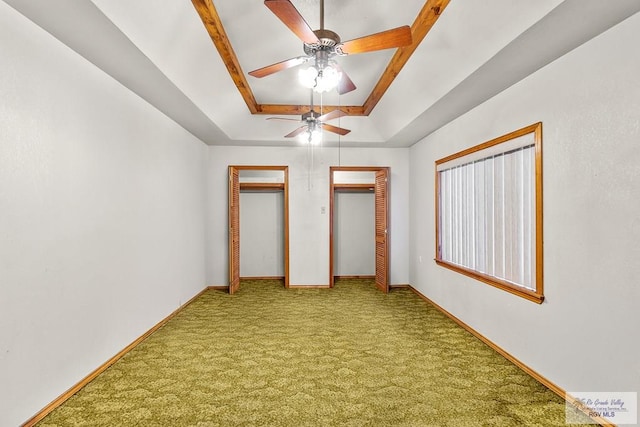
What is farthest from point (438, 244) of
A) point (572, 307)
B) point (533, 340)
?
point (572, 307)

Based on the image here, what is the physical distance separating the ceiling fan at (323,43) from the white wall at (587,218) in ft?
4.34

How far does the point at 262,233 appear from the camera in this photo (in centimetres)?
678

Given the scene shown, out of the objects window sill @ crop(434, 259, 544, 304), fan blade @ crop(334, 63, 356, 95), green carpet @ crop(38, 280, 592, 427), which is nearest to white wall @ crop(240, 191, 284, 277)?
green carpet @ crop(38, 280, 592, 427)

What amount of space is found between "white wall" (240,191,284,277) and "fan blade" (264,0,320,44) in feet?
16.1

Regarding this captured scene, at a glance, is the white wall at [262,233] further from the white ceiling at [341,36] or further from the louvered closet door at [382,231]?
the white ceiling at [341,36]

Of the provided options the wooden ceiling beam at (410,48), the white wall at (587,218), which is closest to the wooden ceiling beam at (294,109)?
the wooden ceiling beam at (410,48)

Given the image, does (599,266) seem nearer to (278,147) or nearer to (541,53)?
(541,53)

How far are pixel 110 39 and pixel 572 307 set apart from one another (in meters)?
3.74

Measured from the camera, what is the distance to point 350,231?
6.91 metres

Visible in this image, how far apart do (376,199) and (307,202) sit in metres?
1.27

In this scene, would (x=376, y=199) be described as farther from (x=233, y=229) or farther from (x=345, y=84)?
(x=345, y=84)

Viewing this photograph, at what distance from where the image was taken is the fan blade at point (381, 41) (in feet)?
6.12

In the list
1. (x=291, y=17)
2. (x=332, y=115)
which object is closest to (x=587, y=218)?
(x=291, y=17)

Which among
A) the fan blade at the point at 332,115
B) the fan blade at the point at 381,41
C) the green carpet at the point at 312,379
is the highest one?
the fan blade at the point at 332,115
